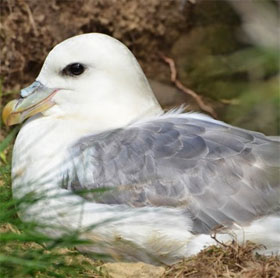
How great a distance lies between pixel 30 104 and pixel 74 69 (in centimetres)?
36

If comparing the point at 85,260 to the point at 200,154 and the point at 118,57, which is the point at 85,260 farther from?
the point at 118,57

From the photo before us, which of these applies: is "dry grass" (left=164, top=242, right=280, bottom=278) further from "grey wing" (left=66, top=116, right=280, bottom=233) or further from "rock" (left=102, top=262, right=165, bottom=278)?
"grey wing" (left=66, top=116, right=280, bottom=233)

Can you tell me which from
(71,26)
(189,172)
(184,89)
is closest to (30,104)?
(189,172)

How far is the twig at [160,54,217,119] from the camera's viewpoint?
6.18m

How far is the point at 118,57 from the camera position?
4559 mm

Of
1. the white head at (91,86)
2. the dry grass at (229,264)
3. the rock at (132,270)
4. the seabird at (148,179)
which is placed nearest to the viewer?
the dry grass at (229,264)

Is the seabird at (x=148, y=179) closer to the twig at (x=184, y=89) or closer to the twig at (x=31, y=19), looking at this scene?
the twig at (x=31, y=19)

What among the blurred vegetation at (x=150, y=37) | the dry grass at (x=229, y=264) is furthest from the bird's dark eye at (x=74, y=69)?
the dry grass at (x=229, y=264)

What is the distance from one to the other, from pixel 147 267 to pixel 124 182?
466mm

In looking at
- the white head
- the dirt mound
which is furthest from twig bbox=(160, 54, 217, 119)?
the white head

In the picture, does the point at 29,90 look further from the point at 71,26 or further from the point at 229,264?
the point at 229,264

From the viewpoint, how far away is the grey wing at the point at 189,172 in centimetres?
392

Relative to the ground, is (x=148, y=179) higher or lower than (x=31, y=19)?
lower

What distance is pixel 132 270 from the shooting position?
151 inches
